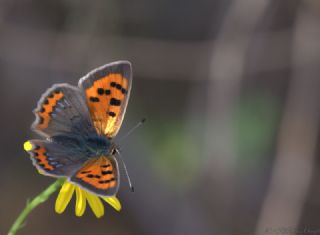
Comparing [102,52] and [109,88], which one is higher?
[102,52]

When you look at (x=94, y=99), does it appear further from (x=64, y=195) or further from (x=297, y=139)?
(x=297, y=139)

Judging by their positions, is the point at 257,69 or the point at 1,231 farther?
Result: the point at 257,69

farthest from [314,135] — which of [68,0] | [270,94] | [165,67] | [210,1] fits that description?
[68,0]

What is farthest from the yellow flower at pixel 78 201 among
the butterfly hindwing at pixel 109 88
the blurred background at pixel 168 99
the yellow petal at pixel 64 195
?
the blurred background at pixel 168 99

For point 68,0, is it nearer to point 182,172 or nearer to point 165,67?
point 165,67

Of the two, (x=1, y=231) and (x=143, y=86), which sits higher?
(x=143, y=86)

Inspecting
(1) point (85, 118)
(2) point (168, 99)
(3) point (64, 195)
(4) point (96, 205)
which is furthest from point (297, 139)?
(3) point (64, 195)

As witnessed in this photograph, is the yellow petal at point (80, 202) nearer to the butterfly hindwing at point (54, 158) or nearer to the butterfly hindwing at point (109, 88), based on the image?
the butterfly hindwing at point (54, 158)
